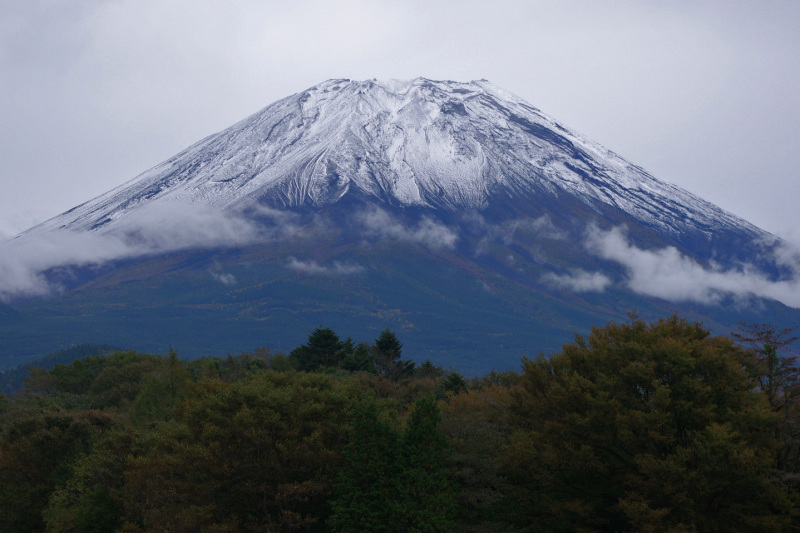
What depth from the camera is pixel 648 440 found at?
75.1 ft

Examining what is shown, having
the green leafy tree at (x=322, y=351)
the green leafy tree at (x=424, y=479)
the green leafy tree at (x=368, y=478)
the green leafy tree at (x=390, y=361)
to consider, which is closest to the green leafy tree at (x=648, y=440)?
the green leafy tree at (x=424, y=479)

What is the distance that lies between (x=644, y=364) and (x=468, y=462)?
23.3ft

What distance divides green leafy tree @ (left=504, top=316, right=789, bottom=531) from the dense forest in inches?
2.6

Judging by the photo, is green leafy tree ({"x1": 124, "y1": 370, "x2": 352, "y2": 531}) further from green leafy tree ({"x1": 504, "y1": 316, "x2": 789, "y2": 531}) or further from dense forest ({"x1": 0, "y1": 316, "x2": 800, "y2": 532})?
green leafy tree ({"x1": 504, "y1": 316, "x2": 789, "y2": 531})

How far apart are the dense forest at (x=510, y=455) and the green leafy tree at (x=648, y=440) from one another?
0.07 meters

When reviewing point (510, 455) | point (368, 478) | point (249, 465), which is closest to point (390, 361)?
point (249, 465)

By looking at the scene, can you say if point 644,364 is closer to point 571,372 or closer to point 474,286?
point 571,372

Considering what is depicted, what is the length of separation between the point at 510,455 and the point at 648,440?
15.6 feet

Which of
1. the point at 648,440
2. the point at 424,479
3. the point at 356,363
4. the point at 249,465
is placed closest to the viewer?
the point at 648,440

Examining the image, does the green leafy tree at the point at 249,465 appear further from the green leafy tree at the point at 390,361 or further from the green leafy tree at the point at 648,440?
the green leafy tree at the point at 390,361

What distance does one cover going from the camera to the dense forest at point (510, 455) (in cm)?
2200

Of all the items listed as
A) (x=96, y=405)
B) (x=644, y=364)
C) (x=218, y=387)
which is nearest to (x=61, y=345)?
(x=96, y=405)

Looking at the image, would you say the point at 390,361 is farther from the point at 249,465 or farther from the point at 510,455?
the point at 510,455

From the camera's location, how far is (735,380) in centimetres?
2358
